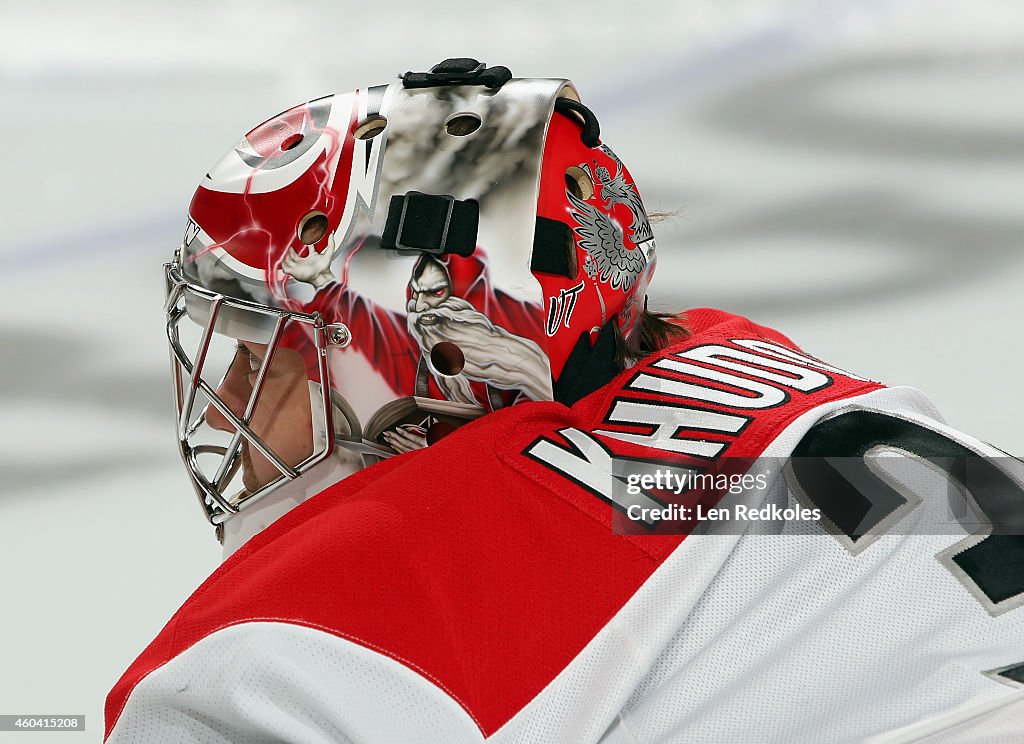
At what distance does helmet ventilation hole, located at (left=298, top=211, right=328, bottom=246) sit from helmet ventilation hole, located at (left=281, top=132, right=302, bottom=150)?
0.09m

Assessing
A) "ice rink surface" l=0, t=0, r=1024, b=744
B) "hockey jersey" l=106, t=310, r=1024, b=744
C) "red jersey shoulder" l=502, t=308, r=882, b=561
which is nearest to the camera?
"hockey jersey" l=106, t=310, r=1024, b=744

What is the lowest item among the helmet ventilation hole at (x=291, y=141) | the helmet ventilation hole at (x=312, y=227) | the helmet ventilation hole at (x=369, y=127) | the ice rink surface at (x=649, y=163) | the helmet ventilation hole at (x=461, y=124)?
the ice rink surface at (x=649, y=163)

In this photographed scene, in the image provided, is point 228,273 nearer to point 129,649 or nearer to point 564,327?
point 564,327

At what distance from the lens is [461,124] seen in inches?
43.1

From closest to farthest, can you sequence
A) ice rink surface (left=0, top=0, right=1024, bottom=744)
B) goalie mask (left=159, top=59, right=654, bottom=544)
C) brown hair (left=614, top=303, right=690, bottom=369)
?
goalie mask (left=159, top=59, right=654, bottom=544), brown hair (left=614, top=303, right=690, bottom=369), ice rink surface (left=0, top=0, right=1024, bottom=744)

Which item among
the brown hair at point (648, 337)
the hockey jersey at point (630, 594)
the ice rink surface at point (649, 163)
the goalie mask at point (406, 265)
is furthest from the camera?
the ice rink surface at point (649, 163)

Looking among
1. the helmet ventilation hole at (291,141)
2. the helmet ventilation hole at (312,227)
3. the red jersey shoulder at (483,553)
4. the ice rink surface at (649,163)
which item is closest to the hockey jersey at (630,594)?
the red jersey shoulder at (483,553)

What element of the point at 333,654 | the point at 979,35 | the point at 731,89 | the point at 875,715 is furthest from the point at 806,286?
the point at 333,654

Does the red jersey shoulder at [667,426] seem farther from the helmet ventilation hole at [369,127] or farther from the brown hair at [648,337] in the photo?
the helmet ventilation hole at [369,127]

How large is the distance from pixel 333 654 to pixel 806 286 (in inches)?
71.5

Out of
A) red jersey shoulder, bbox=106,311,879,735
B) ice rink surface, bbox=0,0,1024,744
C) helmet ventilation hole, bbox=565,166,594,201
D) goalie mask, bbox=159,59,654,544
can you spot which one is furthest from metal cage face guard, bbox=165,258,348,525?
ice rink surface, bbox=0,0,1024,744

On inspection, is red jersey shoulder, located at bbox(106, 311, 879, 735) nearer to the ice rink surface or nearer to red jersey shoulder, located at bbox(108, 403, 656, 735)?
red jersey shoulder, located at bbox(108, 403, 656, 735)

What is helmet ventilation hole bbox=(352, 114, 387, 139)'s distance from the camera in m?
1.11

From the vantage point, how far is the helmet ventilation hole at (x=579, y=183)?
1103 mm
